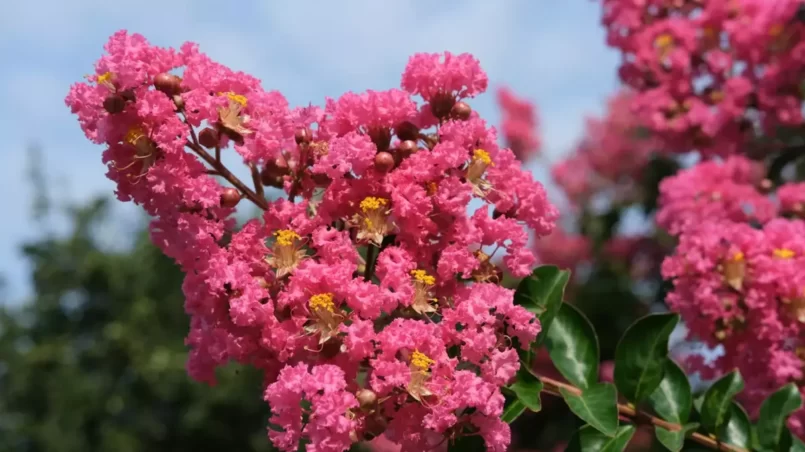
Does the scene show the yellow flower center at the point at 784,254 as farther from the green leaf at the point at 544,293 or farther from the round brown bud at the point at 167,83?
the round brown bud at the point at 167,83

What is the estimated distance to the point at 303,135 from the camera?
1330mm

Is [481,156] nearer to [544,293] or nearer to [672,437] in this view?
[544,293]

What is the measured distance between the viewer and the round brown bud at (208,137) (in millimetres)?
1304

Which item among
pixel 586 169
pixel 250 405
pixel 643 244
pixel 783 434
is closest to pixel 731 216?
pixel 783 434

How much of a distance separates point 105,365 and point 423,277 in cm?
998

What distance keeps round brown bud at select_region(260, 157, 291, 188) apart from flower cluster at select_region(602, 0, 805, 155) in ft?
5.53

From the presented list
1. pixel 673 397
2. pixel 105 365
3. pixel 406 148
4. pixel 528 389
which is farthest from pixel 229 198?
pixel 105 365

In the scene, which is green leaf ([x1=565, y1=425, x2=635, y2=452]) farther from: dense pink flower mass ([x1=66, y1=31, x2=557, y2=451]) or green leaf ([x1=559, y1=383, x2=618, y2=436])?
dense pink flower mass ([x1=66, y1=31, x2=557, y2=451])

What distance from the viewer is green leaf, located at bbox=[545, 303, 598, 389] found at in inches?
59.9

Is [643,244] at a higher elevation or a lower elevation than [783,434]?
higher

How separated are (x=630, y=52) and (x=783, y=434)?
60.7 inches

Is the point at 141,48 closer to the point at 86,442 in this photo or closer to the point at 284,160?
the point at 284,160

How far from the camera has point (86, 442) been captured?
10305 mm

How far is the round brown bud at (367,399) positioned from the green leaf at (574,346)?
0.46 metres
